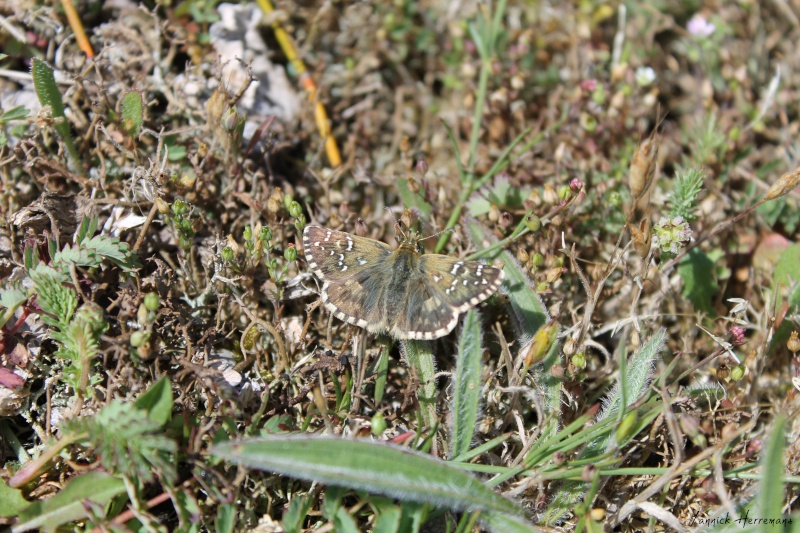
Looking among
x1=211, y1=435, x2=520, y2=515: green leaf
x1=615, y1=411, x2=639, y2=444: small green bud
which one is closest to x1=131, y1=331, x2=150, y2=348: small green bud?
x1=211, y1=435, x2=520, y2=515: green leaf

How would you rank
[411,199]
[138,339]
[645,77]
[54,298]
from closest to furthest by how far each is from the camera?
[138,339] → [54,298] → [411,199] → [645,77]

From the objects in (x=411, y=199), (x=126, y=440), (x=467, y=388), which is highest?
(x=411, y=199)

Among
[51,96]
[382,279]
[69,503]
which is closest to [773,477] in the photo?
[382,279]

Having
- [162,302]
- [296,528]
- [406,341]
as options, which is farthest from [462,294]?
[162,302]

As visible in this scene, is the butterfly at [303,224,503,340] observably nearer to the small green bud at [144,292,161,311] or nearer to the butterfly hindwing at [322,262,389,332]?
the butterfly hindwing at [322,262,389,332]

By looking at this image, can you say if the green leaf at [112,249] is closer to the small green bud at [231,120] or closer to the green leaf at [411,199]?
the small green bud at [231,120]

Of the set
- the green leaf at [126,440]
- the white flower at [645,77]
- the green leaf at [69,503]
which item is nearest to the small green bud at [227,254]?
the green leaf at [126,440]

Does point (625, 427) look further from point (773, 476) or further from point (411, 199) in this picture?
point (411, 199)

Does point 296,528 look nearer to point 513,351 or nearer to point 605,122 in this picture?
point 513,351
